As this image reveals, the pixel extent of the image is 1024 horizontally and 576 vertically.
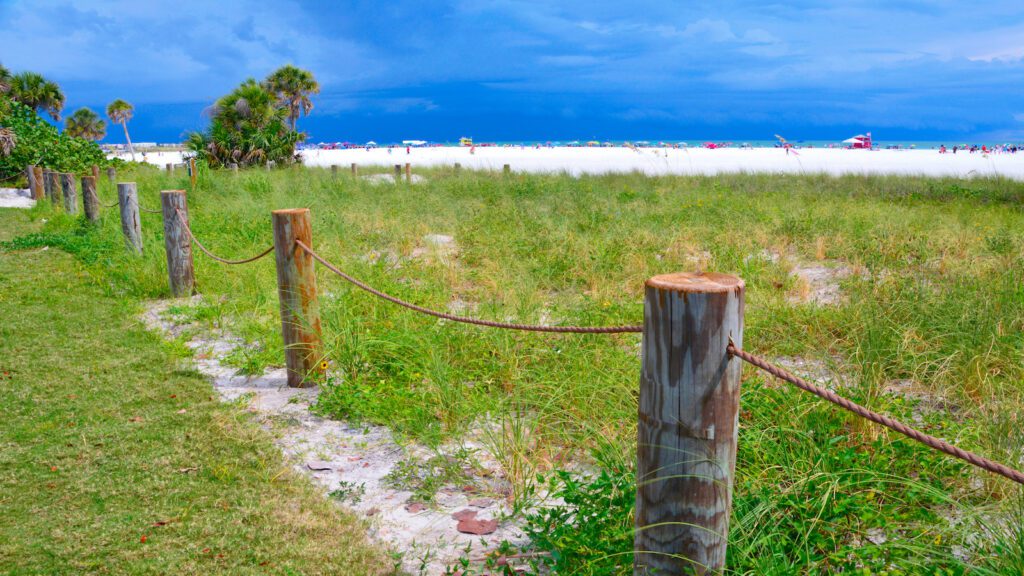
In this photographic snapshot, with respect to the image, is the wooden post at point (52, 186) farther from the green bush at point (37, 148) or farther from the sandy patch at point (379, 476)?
the sandy patch at point (379, 476)

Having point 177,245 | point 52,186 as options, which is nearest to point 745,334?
point 177,245

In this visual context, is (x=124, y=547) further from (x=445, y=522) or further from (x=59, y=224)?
(x=59, y=224)

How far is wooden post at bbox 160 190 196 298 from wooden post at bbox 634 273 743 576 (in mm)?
6424

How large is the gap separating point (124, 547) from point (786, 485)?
2.90 metres

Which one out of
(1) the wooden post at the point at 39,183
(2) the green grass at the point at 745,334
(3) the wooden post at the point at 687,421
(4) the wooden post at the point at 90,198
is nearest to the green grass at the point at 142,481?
(2) the green grass at the point at 745,334

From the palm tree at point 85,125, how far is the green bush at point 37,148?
49812 millimetres

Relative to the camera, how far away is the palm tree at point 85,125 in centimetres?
6650

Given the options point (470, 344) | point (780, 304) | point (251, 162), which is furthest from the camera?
point (251, 162)

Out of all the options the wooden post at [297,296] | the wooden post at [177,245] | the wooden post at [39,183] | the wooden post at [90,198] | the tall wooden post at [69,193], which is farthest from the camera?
the wooden post at [39,183]

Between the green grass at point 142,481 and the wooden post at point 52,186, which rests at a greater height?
the wooden post at point 52,186

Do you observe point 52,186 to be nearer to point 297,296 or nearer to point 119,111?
point 297,296

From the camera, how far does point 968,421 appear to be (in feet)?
11.4

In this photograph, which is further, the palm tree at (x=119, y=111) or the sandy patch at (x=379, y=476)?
the palm tree at (x=119, y=111)

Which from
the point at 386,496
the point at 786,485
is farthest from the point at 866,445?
the point at 386,496
